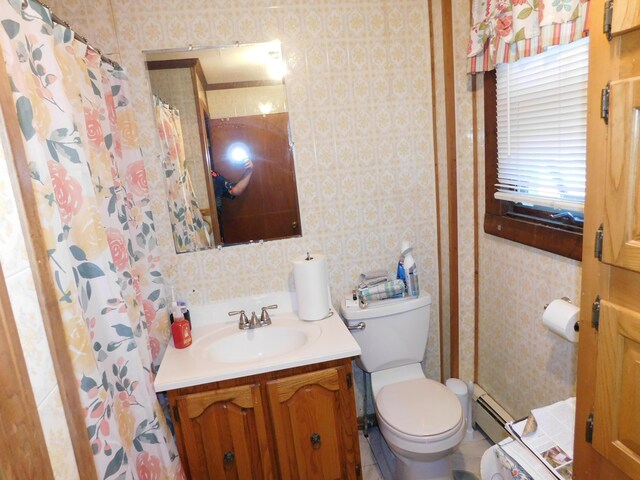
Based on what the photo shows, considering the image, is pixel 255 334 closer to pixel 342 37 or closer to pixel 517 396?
pixel 517 396

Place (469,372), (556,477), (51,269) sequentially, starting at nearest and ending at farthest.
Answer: (51,269)
(556,477)
(469,372)

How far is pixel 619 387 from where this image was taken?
844 mm

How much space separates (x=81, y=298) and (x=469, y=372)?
1863 mm

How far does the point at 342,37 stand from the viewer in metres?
1.81

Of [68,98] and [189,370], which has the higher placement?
[68,98]

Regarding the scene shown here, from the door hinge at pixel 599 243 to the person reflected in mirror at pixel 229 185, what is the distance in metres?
1.38

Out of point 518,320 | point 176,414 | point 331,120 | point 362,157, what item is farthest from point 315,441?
point 331,120

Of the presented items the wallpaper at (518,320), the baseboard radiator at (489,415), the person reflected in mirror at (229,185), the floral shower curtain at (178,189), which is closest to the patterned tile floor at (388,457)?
the baseboard radiator at (489,415)

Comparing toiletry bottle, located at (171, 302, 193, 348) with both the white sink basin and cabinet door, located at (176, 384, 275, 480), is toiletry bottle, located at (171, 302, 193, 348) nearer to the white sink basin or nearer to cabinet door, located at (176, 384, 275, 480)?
the white sink basin

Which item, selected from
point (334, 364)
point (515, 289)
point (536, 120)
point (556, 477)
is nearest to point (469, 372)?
point (515, 289)

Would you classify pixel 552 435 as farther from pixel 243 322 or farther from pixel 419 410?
pixel 243 322

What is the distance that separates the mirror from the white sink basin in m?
0.42

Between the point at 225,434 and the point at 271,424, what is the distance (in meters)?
0.18

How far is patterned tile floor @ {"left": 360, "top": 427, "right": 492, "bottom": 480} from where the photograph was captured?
192 centimetres
